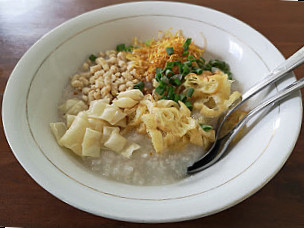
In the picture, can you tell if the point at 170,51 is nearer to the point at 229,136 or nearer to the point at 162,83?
the point at 162,83

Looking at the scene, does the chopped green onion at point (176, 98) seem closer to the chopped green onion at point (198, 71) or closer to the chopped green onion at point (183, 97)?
the chopped green onion at point (183, 97)

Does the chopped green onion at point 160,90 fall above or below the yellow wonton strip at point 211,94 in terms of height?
below

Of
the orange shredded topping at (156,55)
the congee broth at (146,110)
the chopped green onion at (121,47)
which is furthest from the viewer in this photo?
the chopped green onion at (121,47)

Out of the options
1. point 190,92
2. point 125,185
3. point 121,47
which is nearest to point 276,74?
point 190,92

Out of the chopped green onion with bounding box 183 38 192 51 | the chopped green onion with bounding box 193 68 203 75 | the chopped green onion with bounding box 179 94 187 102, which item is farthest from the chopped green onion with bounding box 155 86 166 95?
the chopped green onion with bounding box 183 38 192 51

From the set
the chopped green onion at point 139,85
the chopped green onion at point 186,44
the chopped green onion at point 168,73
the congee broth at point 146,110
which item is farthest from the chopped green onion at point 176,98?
the chopped green onion at point 186,44

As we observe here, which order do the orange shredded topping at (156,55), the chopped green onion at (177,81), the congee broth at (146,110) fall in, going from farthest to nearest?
the orange shredded topping at (156,55), the chopped green onion at (177,81), the congee broth at (146,110)

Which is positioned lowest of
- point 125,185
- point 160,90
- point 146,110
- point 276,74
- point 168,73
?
point 125,185
